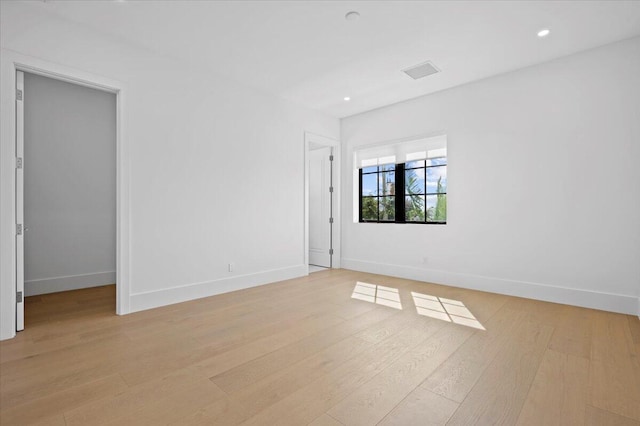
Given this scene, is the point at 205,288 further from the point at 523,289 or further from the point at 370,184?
the point at 523,289

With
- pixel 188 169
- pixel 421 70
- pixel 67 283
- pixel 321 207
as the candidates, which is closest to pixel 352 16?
pixel 421 70

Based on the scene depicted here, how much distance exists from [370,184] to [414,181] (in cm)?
91

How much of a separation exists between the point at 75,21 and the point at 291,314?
12.0 ft

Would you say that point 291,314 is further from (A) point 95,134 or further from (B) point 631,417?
(A) point 95,134

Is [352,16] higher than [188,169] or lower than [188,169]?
higher

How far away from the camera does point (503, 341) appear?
2.65m

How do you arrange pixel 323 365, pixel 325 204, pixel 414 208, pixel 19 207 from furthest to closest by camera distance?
pixel 325 204 → pixel 414 208 → pixel 19 207 → pixel 323 365

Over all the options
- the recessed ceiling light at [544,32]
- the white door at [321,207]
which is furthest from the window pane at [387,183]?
the recessed ceiling light at [544,32]

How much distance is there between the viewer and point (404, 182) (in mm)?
5461

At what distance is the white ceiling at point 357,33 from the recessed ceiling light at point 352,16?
5cm

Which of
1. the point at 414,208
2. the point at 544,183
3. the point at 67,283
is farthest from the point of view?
the point at 414,208

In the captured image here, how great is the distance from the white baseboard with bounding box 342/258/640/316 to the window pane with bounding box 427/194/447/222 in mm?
858

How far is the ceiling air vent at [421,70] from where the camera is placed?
3920 millimetres

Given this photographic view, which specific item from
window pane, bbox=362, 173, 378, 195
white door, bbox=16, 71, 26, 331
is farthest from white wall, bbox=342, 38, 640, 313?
white door, bbox=16, 71, 26, 331
